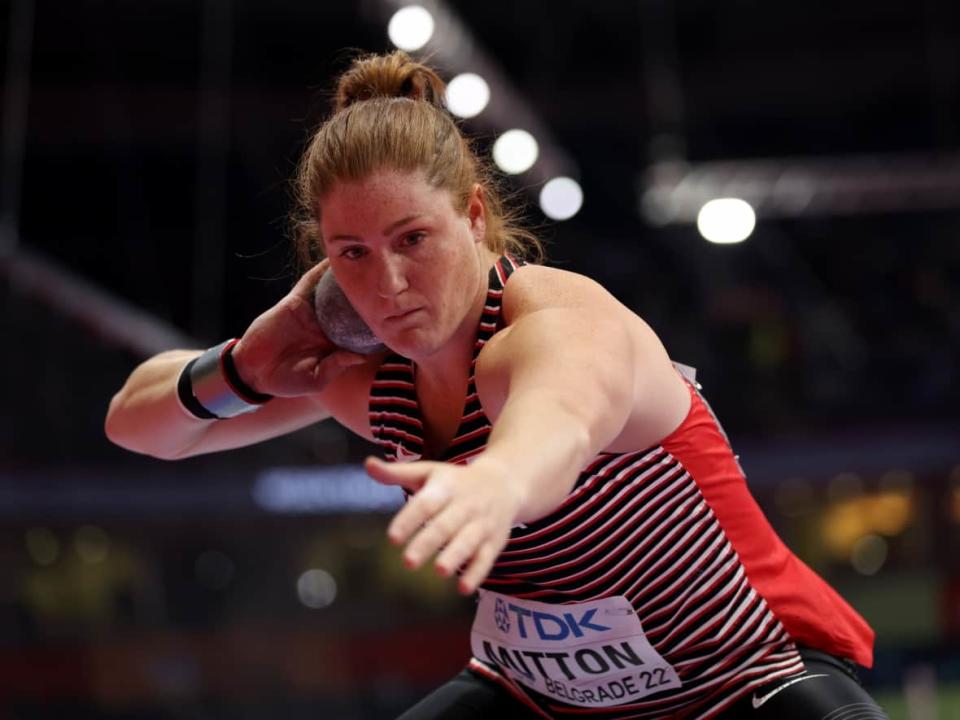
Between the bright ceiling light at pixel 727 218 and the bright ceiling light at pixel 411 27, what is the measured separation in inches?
98.4

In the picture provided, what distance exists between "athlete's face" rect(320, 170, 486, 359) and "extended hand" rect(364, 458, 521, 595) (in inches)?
21.4

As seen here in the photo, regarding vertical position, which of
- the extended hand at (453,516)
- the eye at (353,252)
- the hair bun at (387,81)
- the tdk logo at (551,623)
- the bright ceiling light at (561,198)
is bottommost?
the extended hand at (453,516)

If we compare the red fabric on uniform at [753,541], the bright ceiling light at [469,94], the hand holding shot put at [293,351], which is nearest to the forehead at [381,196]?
the hand holding shot put at [293,351]

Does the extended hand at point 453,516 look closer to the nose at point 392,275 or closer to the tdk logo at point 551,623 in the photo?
the nose at point 392,275

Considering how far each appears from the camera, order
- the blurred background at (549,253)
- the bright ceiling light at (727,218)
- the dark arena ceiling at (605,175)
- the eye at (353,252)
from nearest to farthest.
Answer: the eye at (353,252) → the bright ceiling light at (727,218) → the blurred background at (549,253) → the dark arena ceiling at (605,175)

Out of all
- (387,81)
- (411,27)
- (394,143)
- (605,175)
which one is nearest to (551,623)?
(394,143)

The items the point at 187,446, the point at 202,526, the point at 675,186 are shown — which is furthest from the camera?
the point at 202,526

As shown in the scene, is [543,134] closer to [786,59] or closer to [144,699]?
[786,59]

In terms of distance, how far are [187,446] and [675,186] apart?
690cm

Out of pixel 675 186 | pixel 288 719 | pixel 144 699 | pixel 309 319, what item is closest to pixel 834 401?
pixel 675 186

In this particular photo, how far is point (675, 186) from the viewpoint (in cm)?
880

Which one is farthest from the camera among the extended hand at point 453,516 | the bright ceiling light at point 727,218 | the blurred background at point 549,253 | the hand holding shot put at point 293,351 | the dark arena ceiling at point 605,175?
the dark arena ceiling at point 605,175

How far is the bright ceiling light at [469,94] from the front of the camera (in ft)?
28.0

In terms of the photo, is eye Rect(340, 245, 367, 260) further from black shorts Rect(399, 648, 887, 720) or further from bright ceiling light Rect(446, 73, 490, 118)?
bright ceiling light Rect(446, 73, 490, 118)
